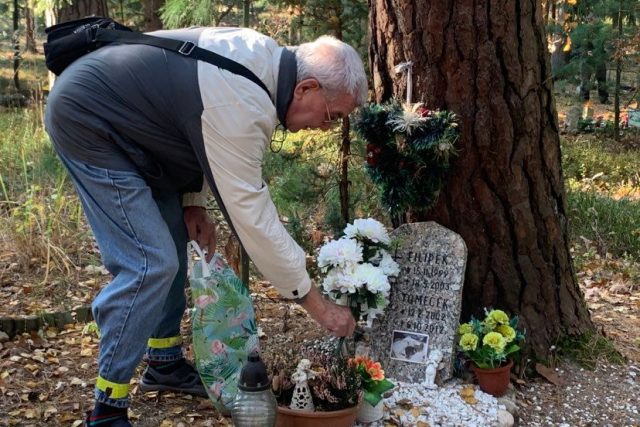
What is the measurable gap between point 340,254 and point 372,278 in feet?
0.52

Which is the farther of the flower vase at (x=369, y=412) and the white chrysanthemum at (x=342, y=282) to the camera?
the white chrysanthemum at (x=342, y=282)

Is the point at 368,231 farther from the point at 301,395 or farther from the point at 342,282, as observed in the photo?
the point at 301,395

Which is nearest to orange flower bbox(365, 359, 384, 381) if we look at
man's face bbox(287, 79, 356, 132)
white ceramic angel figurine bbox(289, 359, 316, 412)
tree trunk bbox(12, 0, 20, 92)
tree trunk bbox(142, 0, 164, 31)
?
white ceramic angel figurine bbox(289, 359, 316, 412)

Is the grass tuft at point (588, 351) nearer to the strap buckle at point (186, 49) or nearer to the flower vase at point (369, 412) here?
the flower vase at point (369, 412)

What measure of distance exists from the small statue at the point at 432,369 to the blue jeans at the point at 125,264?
1214 mm

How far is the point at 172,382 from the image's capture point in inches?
112

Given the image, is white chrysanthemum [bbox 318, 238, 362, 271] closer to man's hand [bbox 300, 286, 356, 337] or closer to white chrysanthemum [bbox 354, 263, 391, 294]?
white chrysanthemum [bbox 354, 263, 391, 294]

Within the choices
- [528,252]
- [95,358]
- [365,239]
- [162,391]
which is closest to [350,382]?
[365,239]

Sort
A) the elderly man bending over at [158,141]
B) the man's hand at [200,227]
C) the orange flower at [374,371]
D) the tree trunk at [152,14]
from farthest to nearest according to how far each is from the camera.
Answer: the tree trunk at [152,14] < the man's hand at [200,227] < the orange flower at [374,371] < the elderly man bending over at [158,141]

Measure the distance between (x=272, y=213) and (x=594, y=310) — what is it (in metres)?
2.68

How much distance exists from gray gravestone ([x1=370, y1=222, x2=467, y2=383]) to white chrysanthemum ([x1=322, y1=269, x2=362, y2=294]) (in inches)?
13.7

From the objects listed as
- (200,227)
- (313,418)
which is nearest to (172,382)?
(200,227)

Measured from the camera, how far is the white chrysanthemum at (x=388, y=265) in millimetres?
2863

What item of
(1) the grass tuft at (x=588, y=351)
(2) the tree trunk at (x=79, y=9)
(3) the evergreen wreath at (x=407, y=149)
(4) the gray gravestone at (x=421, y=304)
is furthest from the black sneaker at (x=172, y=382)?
(2) the tree trunk at (x=79, y=9)
